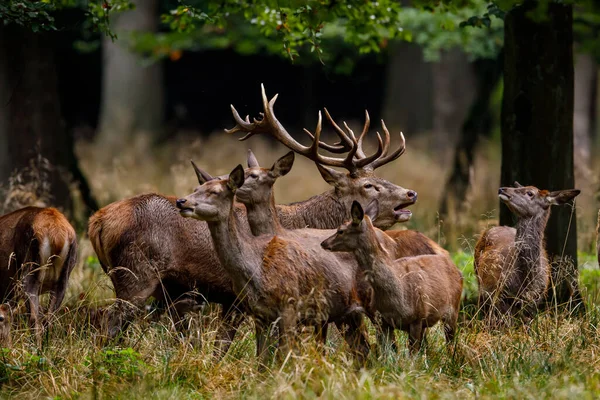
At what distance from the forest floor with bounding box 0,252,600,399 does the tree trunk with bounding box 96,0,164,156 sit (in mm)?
15368

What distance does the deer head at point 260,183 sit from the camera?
7.60 m

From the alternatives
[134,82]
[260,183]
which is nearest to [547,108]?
[260,183]

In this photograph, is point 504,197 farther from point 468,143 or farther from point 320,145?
point 468,143

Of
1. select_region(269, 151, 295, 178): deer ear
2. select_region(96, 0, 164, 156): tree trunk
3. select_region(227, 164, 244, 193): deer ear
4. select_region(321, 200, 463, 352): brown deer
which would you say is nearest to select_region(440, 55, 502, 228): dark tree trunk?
select_region(269, 151, 295, 178): deer ear

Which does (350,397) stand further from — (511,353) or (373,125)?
(373,125)

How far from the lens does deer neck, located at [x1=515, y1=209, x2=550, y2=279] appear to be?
8109 millimetres

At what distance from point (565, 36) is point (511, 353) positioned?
3.53 metres

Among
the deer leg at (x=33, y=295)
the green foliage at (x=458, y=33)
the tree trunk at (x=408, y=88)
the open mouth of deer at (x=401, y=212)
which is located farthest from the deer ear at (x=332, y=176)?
the tree trunk at (x=408, y=88)

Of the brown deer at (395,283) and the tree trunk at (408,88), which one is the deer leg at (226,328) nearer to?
the brown deer at (395,283)

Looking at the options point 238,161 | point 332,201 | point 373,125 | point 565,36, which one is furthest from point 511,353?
point 373,125

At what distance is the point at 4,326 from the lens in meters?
7.23

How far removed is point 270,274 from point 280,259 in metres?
0.14

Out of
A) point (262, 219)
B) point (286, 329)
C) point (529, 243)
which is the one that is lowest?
point (286, 329)

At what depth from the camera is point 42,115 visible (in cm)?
1163
